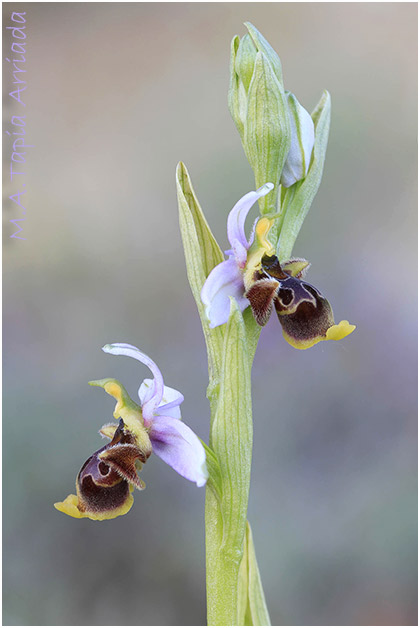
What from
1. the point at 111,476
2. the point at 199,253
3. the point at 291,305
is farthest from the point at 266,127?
the point at 111,476

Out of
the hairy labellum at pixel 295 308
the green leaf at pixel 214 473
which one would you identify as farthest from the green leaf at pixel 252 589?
the hairy labellum at pixel 295 308

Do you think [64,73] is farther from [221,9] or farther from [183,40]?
[221,9]

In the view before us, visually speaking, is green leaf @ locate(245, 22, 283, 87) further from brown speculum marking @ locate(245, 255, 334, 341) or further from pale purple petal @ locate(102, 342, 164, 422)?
pale purple petal @ locate(102, 342, 164, 422)

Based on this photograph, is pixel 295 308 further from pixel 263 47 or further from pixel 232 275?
pixel 263 47

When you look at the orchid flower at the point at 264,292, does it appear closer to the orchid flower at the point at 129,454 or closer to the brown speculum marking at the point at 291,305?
the brown speculum marking at the point at 291,305

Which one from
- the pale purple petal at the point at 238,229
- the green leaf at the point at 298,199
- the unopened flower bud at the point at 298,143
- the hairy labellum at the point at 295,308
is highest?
the unopened flower bud at the point at 298,143

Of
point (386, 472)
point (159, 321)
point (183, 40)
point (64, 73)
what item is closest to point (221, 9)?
point (183, 40)

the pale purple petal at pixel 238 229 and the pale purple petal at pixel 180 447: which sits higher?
the pale purple petal at pixel 238 229
